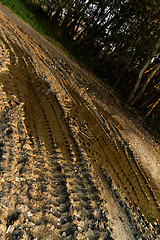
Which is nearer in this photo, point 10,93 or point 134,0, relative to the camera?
point 10,93

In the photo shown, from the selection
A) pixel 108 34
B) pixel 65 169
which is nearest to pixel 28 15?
pixel 108 34

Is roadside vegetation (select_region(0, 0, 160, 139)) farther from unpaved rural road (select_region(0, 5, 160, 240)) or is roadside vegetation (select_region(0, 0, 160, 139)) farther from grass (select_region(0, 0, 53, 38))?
unpaved rural road (select_region(0, 5, 160, 240))

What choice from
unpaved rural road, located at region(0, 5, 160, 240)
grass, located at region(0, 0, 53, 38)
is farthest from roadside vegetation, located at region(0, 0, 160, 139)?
unpaved rural road, located at region(0, 5, 160, 240)

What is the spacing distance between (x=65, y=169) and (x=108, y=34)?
1900cm

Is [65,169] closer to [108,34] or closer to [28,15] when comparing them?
[108,34]

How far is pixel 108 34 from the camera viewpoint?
19188 mm

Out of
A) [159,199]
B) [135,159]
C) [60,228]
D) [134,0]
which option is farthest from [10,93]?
[134,0]

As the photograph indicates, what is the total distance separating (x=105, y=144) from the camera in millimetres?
6117

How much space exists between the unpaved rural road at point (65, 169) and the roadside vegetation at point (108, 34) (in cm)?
854

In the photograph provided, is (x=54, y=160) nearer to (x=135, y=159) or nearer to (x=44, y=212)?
(x=44, y=212)

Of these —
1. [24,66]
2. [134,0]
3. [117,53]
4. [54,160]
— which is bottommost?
[54,160]

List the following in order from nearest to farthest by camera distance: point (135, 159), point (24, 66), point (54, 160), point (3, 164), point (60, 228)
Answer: point (60, 228) < point (3, 164) < point (54, 160) < point (135, 159) < point (24, 66)

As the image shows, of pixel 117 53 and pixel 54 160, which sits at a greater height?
pixel 117 53

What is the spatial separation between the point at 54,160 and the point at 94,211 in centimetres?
143
